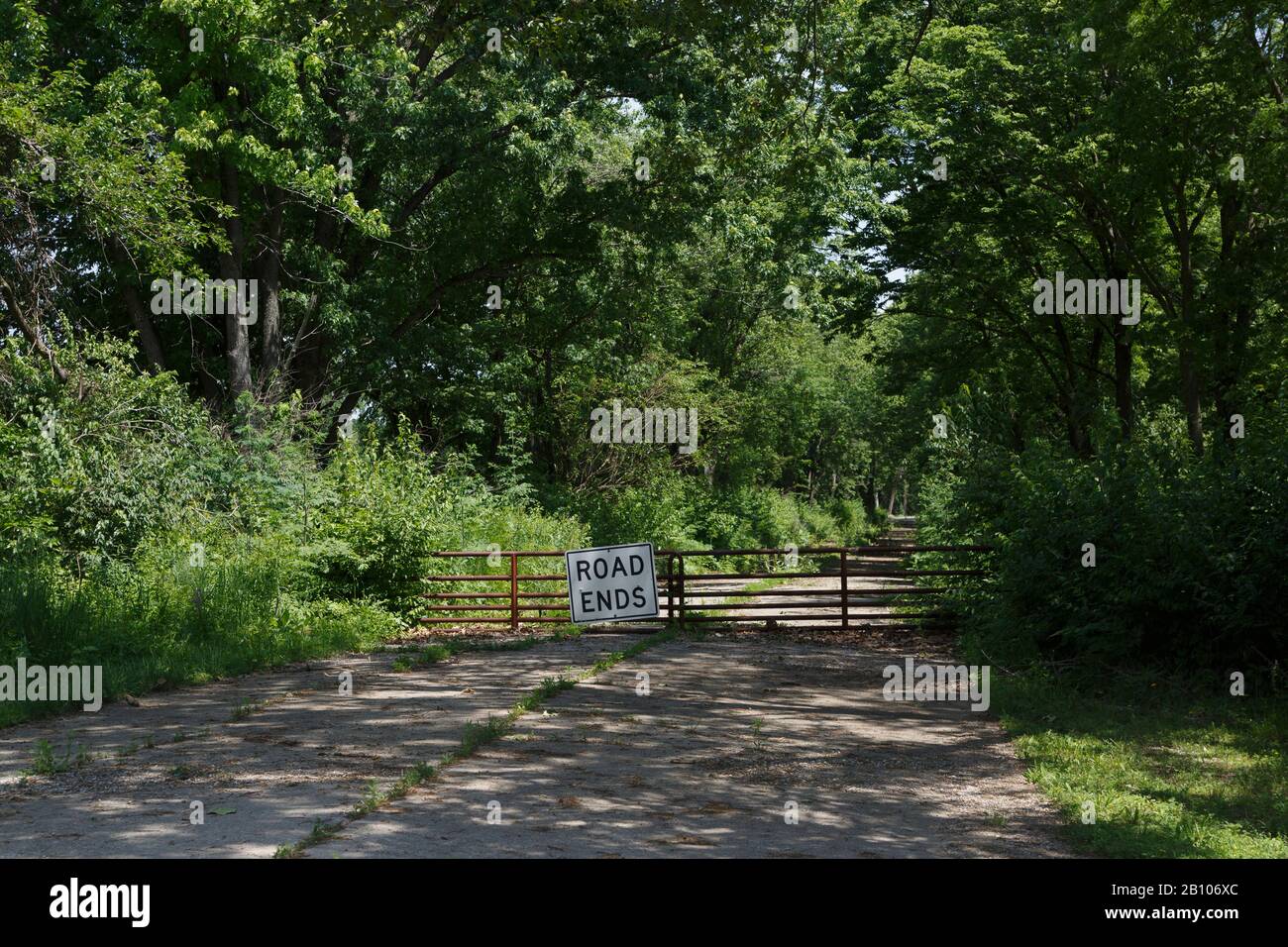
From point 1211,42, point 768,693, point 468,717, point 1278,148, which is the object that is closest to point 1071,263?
point 1211,42

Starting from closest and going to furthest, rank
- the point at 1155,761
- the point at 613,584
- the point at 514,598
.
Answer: the point at 1155,761 < the point at 613,584 < the point at 514,598

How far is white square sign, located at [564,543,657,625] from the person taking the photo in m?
17.6

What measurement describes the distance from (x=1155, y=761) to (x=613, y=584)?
9.20 meters

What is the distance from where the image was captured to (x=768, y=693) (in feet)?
45.0

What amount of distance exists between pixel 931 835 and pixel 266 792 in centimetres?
453

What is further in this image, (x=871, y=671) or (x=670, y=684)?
(x=871, y=671)

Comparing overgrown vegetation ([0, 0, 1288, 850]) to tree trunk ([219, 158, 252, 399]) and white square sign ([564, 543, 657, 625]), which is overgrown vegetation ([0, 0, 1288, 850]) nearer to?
tree trunk ([219, 158, 252, 399])

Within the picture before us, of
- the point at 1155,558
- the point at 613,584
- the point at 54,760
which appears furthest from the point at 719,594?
the point at 54,760

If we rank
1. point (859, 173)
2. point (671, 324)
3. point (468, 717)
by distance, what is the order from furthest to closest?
1. point (671, 324)
2. point (859, 173)
3. point (468, 717)

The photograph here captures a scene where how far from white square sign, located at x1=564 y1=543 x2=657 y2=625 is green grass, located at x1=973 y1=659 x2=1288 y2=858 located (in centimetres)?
551

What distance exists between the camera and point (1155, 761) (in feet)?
32.6

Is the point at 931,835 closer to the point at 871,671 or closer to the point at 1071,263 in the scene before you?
the point at 871,671

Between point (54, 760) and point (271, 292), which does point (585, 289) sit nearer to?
point (271, 292)

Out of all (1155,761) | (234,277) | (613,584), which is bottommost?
(1155,761)
